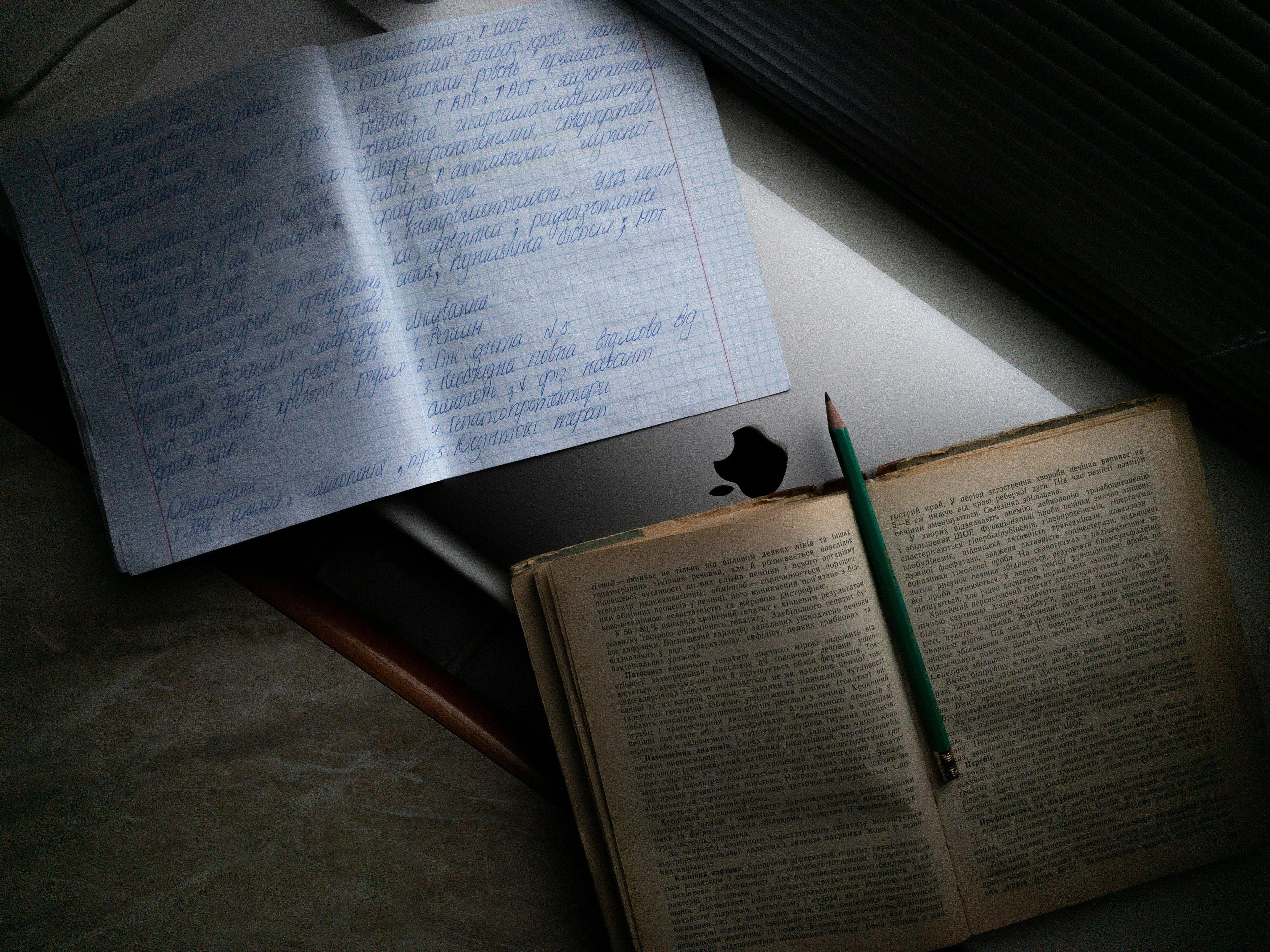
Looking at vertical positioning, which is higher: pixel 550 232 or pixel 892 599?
pixel 550 232

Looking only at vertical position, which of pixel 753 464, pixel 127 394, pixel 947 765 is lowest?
pixel 947 765

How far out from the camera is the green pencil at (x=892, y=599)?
43 centimetres

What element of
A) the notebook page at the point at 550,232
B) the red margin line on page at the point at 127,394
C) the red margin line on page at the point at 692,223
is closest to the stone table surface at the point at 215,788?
the red margin line on page at the point at 127,394

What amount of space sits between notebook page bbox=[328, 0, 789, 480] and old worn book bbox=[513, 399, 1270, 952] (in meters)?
0.09

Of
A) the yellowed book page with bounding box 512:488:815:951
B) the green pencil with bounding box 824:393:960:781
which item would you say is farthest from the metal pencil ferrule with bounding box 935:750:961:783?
the yellowed book page with bounding box 512:488:815:951

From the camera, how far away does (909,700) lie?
0.44 meters

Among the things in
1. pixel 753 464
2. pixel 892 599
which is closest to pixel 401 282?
pixel 753 464

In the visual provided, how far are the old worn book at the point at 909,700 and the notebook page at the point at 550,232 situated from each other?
89mm

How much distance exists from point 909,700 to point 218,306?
1.49 feet

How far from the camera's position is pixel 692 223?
47 cm

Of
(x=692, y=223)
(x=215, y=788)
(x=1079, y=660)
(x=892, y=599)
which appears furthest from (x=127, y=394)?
(x=1079, y=660)

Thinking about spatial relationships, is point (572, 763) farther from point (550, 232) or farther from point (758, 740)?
point (550, 232)

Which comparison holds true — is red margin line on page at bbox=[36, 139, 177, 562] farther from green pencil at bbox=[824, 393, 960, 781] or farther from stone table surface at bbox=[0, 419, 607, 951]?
green pencil at bbox=[824, 393, 960, 781]

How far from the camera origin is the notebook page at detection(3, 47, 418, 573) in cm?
46
